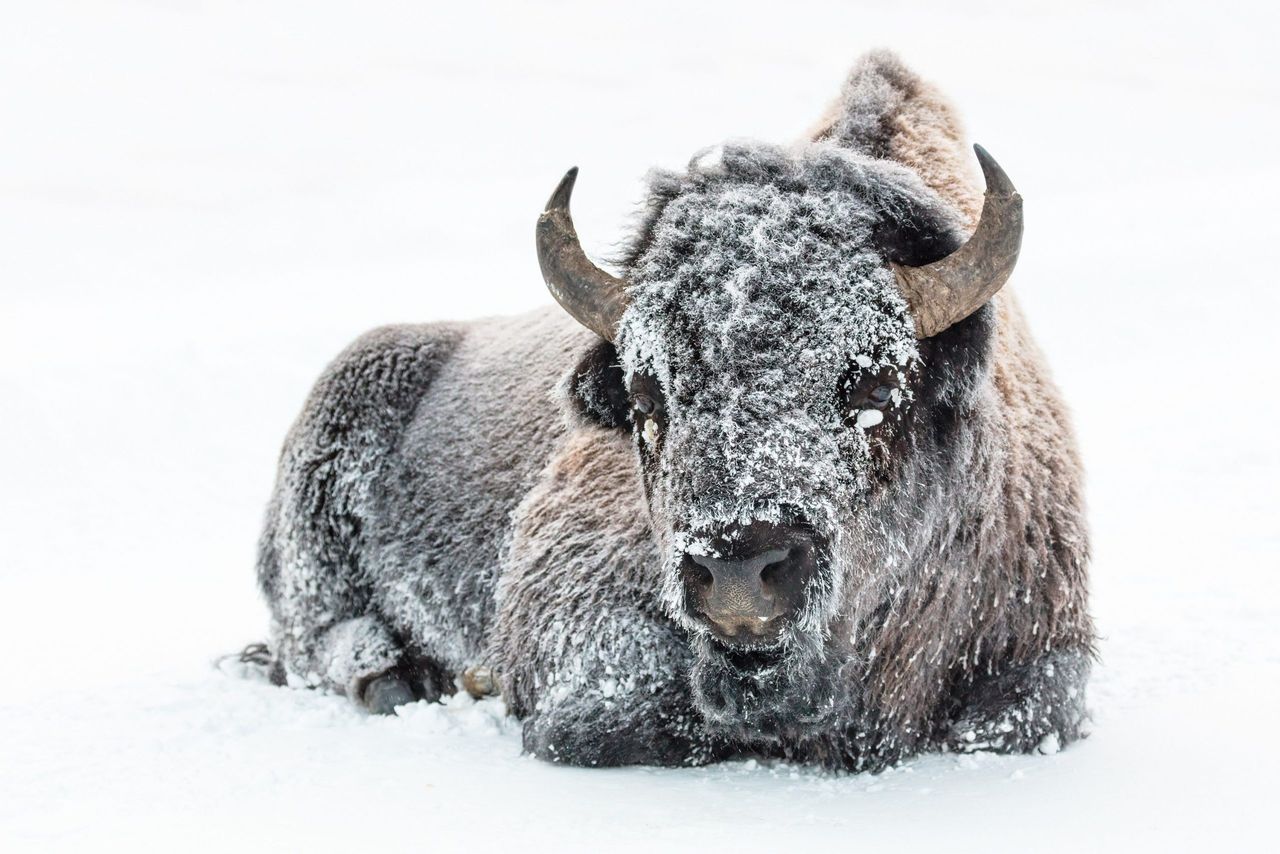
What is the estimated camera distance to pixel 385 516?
652 centimetres

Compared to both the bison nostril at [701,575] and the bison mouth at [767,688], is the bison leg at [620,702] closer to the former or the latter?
the bison mouth at [767,688]

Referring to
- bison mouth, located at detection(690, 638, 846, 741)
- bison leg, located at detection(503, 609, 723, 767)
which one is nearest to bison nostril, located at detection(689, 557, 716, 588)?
bison mouth, located at detection(690, 638, 846, 741)

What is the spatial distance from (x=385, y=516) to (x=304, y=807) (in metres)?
2.73

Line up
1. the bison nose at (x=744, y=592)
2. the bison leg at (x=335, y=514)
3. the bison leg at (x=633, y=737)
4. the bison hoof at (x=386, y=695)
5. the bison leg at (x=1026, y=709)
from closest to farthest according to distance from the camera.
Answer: the bison nose at (x=744, y=592) → the bison leg at (x=1026, y=709) → the bison leg at (x=633, y=737) → the bison hoof at (x=386, y=695) → the bison leg at (x=335, y=514)

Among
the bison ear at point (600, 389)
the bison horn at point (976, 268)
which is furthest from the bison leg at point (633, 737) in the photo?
the bison horn at point (976, 268)

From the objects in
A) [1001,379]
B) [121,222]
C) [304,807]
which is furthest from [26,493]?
[121,222]

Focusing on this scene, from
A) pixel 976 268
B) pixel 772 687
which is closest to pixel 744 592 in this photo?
pixel 772 687

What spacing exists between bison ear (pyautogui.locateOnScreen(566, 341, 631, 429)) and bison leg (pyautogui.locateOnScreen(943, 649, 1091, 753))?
4.99ft

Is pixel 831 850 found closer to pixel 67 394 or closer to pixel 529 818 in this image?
pixel 529 818

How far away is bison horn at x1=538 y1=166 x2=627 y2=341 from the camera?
13.6 ft

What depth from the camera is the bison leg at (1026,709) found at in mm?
4367

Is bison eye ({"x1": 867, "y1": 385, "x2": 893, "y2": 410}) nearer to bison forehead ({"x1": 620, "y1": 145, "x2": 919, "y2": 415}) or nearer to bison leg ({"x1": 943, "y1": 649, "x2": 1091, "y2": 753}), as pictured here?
bison forehead ({"x1": 620, "y1": 145, "x2": 919, "y2": 415})

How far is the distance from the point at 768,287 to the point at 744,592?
0.91 meters

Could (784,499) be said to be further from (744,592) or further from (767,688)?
(767,688)
